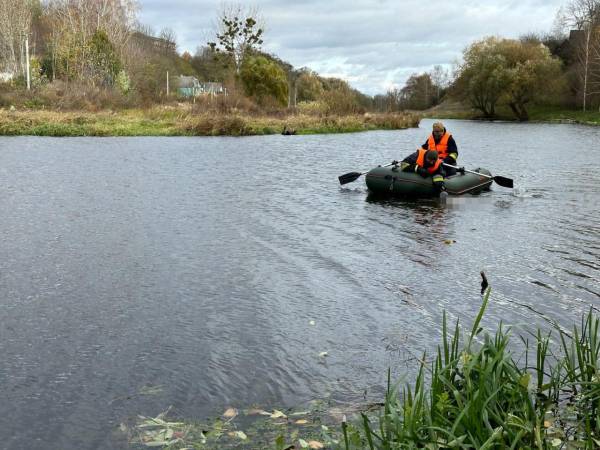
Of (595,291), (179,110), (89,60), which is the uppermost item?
(89,60)

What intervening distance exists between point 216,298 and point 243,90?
42772 mm

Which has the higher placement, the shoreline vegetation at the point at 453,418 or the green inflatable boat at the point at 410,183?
the green inflatable boat at the point at 410,183

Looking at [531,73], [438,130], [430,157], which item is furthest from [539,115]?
[430,157]

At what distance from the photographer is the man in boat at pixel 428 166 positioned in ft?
43.7

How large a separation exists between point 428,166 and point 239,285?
7.07 meters

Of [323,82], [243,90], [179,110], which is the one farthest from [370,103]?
[179,110]

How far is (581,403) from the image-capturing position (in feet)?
13.5

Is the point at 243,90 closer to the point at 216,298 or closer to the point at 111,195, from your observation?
the point at 111,195

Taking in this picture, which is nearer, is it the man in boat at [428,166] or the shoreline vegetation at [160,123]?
the man in boat at [428,166]

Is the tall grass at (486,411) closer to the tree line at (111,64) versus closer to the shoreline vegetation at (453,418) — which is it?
the shoreline vegetation at (453,418)

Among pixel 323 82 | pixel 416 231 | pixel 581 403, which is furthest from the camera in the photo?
pixel 323 82

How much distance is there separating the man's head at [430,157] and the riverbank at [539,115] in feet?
148

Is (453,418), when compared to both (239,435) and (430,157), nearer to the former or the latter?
(239,435)

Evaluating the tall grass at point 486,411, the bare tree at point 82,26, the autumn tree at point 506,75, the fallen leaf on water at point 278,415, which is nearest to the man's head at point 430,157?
the tall grass at point 486,411
